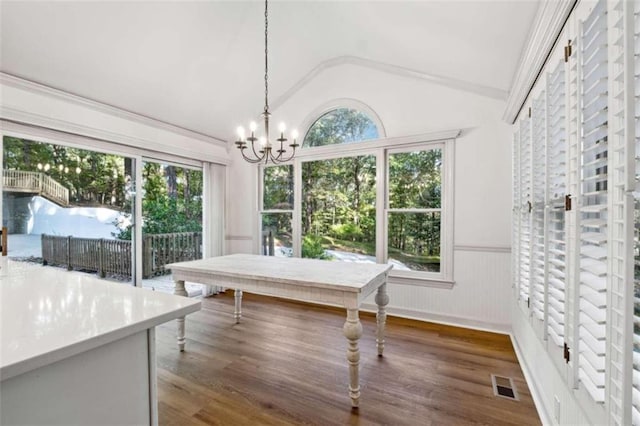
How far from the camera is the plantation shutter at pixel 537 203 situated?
1.89 meters

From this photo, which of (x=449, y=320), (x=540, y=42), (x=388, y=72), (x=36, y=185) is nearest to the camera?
(x=540, y=42)

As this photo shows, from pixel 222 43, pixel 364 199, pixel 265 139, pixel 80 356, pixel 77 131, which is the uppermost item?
pixel 222 43

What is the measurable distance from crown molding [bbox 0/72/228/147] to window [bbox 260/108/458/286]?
4.22ft

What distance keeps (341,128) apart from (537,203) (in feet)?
8.70

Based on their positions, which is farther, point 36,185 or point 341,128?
point 341,128

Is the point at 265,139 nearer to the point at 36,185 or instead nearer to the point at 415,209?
the point at 415,209

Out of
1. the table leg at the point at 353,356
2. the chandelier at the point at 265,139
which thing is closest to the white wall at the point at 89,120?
the chandelier at the point at 265,139

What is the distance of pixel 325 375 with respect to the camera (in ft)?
7.53

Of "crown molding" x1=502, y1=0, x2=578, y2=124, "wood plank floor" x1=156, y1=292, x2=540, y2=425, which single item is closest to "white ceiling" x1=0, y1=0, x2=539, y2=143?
"crown molding" x1=502, y1=0, x2=578, y2=124

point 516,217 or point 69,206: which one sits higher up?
point 69,206

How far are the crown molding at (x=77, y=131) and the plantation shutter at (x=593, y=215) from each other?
403 centimetres

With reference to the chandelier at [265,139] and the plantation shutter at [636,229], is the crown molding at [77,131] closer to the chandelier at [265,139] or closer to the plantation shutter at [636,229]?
the chandelier at [265,139]

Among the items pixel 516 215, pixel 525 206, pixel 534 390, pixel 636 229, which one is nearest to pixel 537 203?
pixel 525 206

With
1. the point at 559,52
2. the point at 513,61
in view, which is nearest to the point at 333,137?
the point at 513,61
